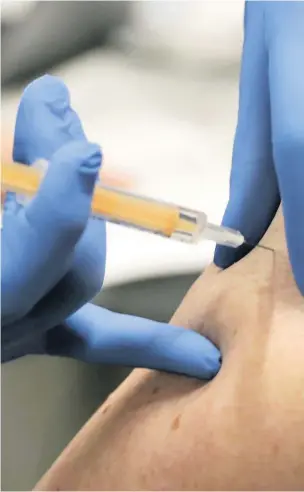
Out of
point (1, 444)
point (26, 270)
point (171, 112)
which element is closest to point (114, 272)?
point (1, 444)

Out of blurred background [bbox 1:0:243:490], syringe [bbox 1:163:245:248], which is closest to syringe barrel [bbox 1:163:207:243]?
syringe [bbox 1:163:245:248]

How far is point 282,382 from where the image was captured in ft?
1.17

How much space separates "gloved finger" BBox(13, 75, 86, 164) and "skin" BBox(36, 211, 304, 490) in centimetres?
12

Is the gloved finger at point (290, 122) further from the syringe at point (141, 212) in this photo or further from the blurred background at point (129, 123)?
the blurred background at point (129, 123)

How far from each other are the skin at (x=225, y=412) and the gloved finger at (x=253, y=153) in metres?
0.01

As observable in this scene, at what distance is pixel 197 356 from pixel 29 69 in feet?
2.33

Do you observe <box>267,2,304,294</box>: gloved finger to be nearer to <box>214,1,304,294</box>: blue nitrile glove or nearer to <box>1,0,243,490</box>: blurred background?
<box>214,1,304,294</box>: blue nitrile glove

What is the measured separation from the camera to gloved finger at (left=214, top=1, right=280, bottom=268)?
1.37ft

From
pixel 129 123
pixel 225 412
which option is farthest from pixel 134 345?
pixel 129 123

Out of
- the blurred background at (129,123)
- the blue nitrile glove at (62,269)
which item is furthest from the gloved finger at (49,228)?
the blurred background at (129,123)

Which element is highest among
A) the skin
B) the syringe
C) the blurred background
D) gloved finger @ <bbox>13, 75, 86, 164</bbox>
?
gloved finger @ <bbox>13, 75, 86, 164</bbox>

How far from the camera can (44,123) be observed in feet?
1.15

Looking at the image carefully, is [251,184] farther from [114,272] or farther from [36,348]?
[114,272]

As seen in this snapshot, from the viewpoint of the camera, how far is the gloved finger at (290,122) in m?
0.37
